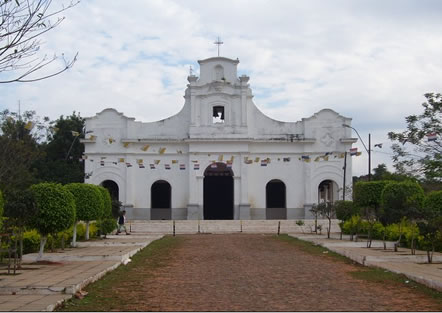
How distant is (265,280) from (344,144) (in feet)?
107

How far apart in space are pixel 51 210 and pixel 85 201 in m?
7.08

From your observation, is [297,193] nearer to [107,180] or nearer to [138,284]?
[107,180]

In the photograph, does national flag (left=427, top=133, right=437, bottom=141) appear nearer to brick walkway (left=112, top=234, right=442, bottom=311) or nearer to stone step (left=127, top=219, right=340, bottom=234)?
brick walkway (left=112, top=234, right=442, bottom=311)

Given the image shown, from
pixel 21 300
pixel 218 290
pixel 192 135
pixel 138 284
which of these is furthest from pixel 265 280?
pixel 192 135

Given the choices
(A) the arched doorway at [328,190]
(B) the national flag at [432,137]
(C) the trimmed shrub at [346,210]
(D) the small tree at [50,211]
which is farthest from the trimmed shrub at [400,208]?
(A) the arched doorway at [328,190]

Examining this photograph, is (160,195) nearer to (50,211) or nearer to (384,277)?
(50,211)

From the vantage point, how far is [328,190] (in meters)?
48.6

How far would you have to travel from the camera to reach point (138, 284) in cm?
1230

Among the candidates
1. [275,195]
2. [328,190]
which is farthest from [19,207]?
[328,190]

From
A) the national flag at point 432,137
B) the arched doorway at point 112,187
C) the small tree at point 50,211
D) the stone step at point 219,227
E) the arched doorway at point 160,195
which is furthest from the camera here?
the arched doorway at point 160,195

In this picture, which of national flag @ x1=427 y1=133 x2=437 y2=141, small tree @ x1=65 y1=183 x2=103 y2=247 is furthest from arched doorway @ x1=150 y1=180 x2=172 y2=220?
national flag @ x1=427 y1=133 x2=437 y2=141

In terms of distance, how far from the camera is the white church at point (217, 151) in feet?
142

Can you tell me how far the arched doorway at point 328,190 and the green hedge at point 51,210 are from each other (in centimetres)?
2879

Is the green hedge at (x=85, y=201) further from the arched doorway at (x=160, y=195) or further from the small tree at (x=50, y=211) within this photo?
the arched doorway at (x=160, y=195)
